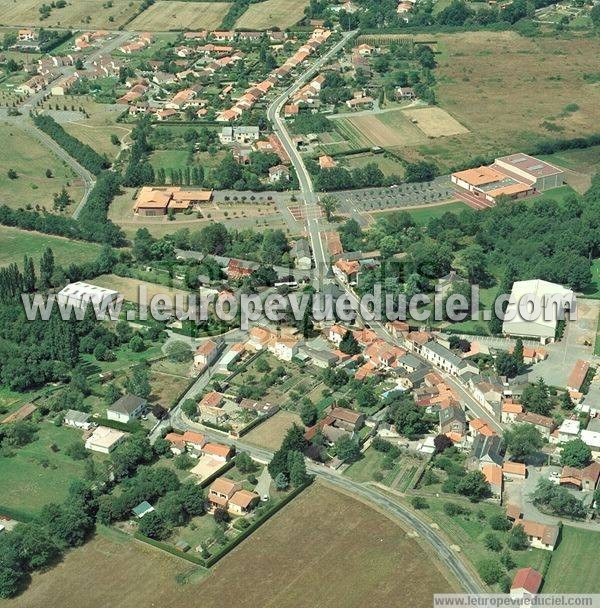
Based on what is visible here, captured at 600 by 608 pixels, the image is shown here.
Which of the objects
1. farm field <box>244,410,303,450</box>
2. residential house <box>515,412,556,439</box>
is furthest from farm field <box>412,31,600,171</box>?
farm field <box>244,410,303,450</box>

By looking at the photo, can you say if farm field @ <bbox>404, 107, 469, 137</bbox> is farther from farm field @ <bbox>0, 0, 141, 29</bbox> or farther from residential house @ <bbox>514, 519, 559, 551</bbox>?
residential house @ <bbox>514, 519, 559, 551</bbox>

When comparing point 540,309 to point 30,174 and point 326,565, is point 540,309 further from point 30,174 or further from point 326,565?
point 30,174

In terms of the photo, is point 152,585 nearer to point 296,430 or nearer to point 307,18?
point 296,430

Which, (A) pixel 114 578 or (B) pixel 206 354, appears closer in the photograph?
(A) pixel 114 578

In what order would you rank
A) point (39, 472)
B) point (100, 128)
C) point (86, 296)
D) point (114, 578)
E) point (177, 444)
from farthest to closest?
point (100, 128)
point (86, 296)
point (177, 444)
point (39, 472)
point (114, 578)

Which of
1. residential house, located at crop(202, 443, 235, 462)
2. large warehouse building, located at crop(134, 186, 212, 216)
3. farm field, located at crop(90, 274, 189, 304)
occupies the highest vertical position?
large warehouse building, located at crop(134, 186, 212, 216)

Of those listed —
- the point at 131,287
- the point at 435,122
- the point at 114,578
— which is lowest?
the point at 114,578

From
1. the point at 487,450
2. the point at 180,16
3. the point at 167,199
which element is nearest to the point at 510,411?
the point at 487,450
